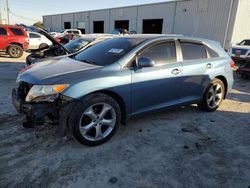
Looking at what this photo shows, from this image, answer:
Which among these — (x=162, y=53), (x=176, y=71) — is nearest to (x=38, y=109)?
(x=162, y=53)

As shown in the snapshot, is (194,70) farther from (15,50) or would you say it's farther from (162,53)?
(15,50)

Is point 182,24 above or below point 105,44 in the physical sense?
above

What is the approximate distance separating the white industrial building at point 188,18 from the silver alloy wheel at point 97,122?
16.7 meters

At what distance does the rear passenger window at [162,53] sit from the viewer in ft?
11.7

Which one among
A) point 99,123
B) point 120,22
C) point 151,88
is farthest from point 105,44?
point 120,22

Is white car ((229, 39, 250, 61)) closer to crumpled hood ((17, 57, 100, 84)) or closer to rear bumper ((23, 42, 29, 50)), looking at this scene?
crumpled hood ((17, 57, 100, 84))

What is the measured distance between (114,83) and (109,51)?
0.86 metres

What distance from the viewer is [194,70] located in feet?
13.4

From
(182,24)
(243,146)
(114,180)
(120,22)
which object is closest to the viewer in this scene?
(114,180)

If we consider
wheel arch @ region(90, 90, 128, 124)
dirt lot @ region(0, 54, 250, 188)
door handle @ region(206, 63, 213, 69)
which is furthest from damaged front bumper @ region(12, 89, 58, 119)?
door handle @ region(206, 63, 213, 69)

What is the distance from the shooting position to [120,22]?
94.5ft

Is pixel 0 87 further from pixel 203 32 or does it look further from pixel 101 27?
pixel 101 27

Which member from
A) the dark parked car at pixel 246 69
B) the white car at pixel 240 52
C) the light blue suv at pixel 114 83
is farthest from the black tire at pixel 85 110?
the white car at pixel 240 52

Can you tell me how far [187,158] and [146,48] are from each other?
185 centimetres
